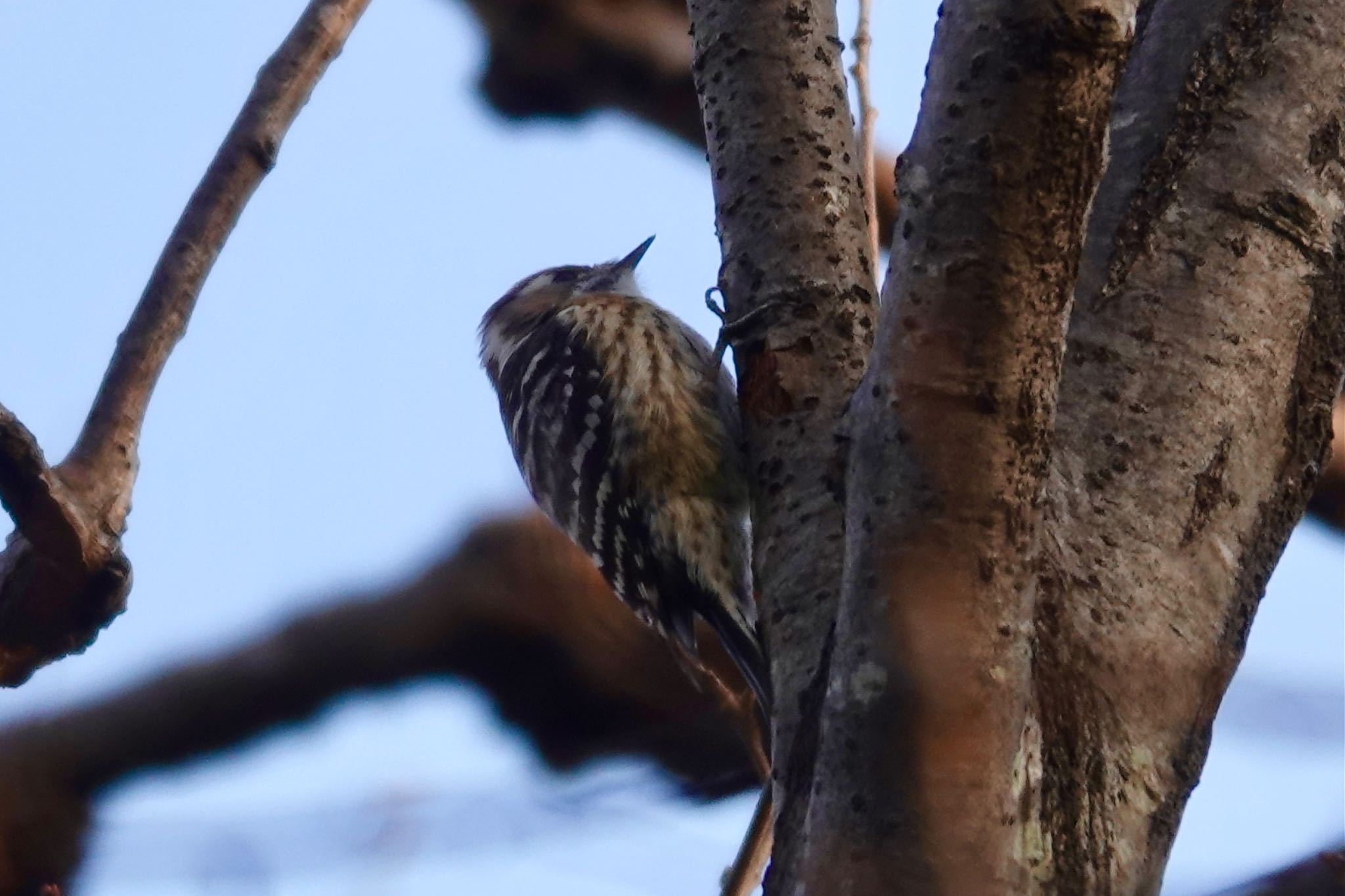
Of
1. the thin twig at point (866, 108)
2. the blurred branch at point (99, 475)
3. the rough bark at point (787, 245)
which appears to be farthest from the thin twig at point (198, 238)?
the thin twig at point (866, 108)

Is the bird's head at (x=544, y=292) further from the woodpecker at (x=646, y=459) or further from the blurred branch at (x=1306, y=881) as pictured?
the blurred branch at (x=1306, y=881)

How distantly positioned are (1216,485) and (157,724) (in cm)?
277

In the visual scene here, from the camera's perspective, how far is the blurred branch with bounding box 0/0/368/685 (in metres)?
1.91

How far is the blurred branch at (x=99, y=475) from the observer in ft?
6.28

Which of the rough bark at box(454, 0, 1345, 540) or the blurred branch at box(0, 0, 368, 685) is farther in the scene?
the rough bark at box(454, 0, 1345, 540)

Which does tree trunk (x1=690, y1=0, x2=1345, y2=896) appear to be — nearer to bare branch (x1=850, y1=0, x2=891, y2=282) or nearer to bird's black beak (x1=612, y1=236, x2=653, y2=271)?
bare branch (x1=850, y1=0, x2=891, y2=282)

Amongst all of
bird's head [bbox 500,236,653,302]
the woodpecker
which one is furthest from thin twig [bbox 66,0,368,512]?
bird's head [bbox 500,236,653,302]

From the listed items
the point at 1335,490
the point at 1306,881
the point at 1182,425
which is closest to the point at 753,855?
the point at 1182,425

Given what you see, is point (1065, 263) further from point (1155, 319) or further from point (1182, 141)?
point (1182, 141)

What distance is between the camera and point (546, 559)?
4.60m

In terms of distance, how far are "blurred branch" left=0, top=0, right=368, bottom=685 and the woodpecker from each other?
1.69 metres

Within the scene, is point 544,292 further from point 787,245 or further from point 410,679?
point 787,245

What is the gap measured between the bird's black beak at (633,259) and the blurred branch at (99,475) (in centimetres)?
328

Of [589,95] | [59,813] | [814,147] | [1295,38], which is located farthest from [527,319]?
[1295,38]
